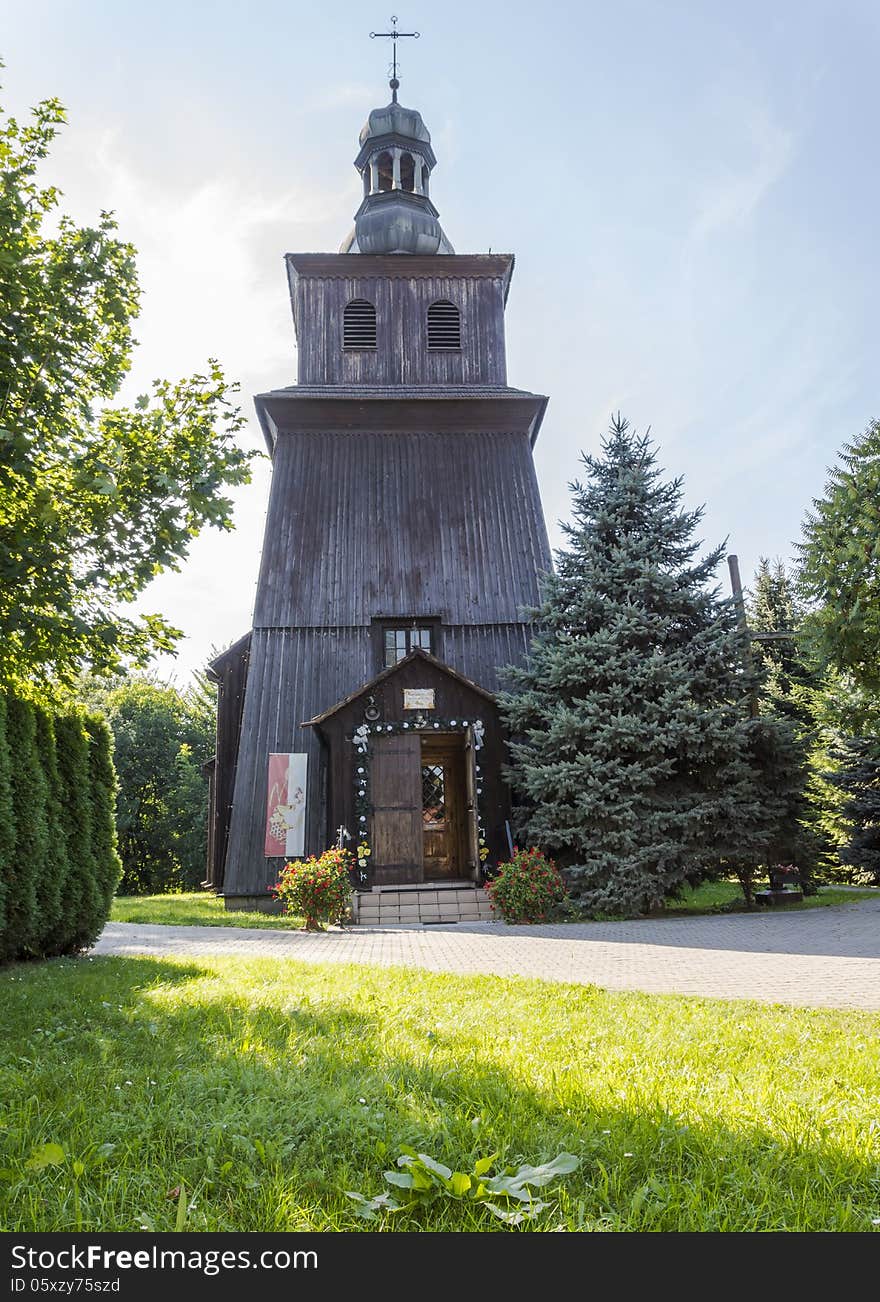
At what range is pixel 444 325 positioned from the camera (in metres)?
20.8

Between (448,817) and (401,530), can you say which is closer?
(448,817)

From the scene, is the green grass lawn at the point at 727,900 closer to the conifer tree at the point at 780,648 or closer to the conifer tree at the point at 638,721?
the conifer tree at the point at 638,721

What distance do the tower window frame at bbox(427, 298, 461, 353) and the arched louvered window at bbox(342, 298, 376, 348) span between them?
4.72 ft

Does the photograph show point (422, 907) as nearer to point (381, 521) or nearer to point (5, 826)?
point (5, 826)

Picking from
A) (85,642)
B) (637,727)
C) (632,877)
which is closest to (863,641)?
(637,727)

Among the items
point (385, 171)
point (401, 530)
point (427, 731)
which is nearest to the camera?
point (427, 731)

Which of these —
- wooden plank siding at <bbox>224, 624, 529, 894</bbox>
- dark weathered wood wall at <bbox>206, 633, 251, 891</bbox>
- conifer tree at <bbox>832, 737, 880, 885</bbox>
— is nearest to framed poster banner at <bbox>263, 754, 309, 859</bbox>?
wooden plank siding at <bbox>224, 624, 529, 894</bbox>

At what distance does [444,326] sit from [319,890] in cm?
1460

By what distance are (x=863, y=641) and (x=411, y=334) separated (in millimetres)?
13383

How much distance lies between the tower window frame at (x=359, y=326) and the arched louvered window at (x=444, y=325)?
4.73 ft

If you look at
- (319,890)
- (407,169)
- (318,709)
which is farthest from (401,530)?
(407,169)

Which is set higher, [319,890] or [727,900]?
[319,890]

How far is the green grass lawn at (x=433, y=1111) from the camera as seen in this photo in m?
2.22

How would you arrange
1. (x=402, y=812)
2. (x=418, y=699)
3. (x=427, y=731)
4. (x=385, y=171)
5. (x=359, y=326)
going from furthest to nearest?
(x=385, y=171)
(x=359, y=326)
(x=418, y=699)
(x=427, y=731)
(x=402, y=812)
